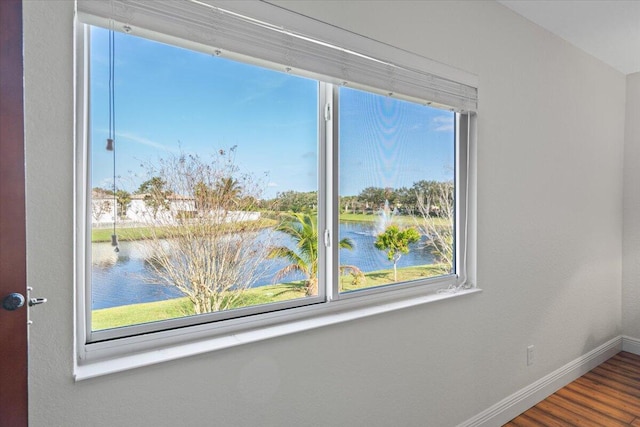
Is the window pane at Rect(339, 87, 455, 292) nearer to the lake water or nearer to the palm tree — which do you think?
the palm tree

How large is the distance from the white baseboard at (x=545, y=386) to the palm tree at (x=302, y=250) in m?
1.31

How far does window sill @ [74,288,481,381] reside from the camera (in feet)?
3.86

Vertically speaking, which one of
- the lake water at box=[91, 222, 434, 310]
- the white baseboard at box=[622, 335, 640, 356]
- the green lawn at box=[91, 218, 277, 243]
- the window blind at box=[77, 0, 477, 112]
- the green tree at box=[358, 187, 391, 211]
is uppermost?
the window blind at box=[77, 0, 477, 112]

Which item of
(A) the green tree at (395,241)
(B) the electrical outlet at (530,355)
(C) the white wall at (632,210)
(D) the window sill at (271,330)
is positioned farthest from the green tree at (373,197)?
(C) the white wall at (632,210)

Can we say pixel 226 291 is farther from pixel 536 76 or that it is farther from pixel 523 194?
pixel 536 76

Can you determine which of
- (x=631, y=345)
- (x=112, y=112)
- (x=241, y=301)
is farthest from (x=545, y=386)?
(x=112, y=112)

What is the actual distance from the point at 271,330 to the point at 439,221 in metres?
1.21

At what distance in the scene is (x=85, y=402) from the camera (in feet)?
3.65

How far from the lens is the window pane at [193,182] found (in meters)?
1.25

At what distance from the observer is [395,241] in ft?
6.60

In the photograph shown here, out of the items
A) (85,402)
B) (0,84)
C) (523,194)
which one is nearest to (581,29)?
(523,194)

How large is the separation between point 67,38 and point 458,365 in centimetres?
227

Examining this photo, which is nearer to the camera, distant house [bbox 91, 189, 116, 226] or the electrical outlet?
distant house [bbox 91, 189, 116, 226]

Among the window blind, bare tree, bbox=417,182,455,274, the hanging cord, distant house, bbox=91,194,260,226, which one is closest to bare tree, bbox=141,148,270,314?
distant house, bbox=91,194,260,226
